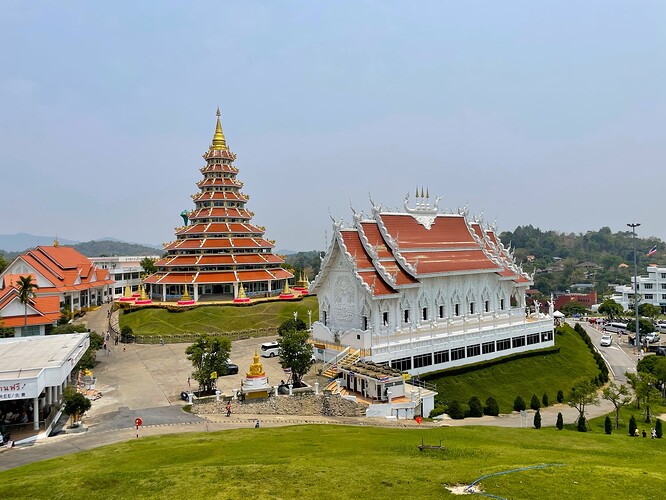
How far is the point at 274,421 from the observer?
25.2 metres

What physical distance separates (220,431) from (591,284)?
14018 cm

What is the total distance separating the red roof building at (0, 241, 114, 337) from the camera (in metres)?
48.4

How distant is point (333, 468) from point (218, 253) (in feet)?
148

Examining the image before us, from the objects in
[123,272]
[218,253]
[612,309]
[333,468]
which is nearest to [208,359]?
[333,468]

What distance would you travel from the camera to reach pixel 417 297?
3800 centimetres

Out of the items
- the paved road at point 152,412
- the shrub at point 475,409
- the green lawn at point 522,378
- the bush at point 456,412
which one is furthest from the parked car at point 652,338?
the bush at point 456,412

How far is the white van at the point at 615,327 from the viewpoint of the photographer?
69.2 meters

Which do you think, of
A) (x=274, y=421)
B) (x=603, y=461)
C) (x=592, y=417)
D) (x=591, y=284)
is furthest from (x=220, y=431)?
(x=591, y=284)

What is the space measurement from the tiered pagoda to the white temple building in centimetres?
2060

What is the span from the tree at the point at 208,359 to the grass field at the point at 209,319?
1993cm

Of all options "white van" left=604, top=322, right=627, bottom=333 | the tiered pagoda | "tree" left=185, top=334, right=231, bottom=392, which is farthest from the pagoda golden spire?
"white van" left=604, top=322, right=627, bottom=333

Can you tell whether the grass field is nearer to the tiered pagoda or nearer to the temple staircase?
the tiered pagoda

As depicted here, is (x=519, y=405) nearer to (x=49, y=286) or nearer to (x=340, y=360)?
(x=340, y=360)

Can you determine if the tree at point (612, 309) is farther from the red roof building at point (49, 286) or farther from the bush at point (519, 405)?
the red roof building at point (49, 286)
